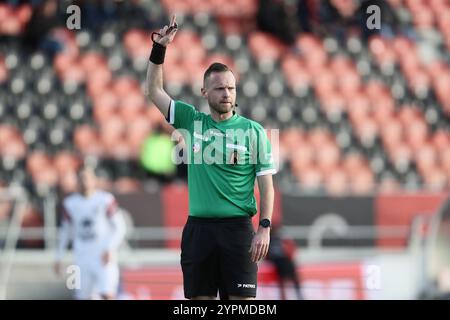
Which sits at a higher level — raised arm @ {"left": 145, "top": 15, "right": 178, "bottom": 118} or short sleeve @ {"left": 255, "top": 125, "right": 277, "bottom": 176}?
raised arm @ {"left": 145, "top": 15, "right": 178, "bottom": 118}

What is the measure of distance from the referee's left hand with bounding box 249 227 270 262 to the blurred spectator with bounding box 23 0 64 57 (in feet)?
39.3

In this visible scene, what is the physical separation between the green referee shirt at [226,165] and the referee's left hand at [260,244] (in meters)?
0.24

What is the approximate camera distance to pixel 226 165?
20.3 ft

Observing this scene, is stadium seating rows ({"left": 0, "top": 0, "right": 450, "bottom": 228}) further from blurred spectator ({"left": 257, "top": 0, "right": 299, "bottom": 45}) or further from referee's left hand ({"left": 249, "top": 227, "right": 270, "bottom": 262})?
referee's left hand ({"left": 249, "top": 227, "right": 270, "bottom": 262})

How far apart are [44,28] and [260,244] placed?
40.7 feet

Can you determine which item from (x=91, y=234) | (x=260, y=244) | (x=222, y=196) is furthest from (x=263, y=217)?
(x=91, y=234)

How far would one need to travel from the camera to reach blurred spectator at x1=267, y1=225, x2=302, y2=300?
12617 mm

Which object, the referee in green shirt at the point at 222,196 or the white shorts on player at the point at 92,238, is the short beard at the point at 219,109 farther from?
Answer: the white shorts on player at the point at 92,238

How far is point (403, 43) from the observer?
64.0 feet

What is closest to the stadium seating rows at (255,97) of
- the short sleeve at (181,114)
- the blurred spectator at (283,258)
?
the blurred spectator at (283,258)

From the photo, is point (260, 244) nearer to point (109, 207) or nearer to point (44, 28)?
point (109, 207)

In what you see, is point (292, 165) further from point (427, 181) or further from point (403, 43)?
point (403, 43)

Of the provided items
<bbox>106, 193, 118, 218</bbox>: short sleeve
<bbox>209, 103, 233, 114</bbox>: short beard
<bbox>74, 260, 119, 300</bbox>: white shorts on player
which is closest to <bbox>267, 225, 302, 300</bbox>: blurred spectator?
<bbox>74, 260, 119, 300</bbox>: white shorts on player

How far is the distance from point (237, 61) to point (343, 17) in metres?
2.59
